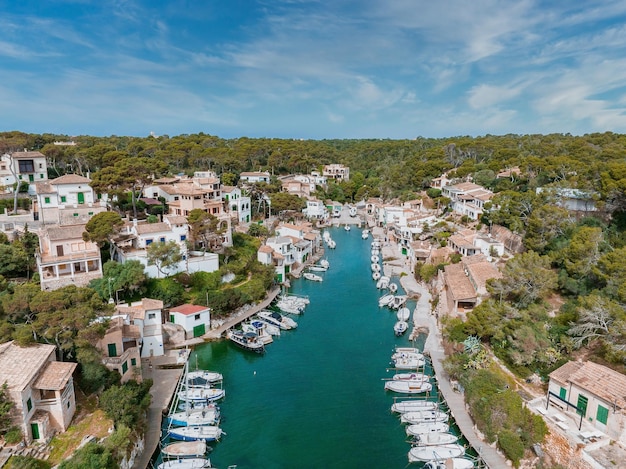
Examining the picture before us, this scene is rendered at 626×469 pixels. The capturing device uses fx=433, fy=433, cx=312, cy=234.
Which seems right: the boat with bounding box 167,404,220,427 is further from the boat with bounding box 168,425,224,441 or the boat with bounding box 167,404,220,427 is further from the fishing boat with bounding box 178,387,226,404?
the fishing boat with bounding box 178,387,226,404

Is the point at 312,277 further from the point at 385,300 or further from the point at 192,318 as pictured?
the point at 192,318

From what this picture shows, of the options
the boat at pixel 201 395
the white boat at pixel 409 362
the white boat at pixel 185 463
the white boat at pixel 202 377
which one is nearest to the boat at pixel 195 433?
the white boat at pixel 185 463

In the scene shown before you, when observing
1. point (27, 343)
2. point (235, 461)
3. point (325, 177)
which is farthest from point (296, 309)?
point (325, 177)

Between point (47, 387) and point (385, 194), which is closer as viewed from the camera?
point (47, 387)

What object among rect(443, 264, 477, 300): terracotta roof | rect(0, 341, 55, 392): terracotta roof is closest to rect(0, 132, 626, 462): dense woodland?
rect(0, 341, 55, 392): terracotta roof

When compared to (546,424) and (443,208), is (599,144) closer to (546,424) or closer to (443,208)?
(443,208)

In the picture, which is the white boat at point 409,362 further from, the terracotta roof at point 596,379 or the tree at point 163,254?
the tree at point 163,254

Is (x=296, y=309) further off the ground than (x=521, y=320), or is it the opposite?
(x=521, y=320)

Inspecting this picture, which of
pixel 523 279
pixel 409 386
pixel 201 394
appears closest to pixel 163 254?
pixel 201 394
